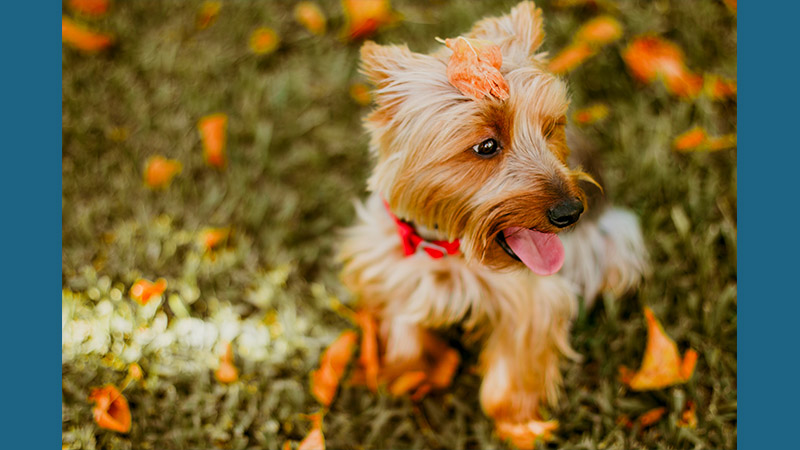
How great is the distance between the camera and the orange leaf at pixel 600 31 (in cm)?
434

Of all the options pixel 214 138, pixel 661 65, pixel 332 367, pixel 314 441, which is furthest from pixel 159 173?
pixel 661 65

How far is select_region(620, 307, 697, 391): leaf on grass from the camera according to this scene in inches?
121

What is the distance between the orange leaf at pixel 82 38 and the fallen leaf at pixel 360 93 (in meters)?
1.73

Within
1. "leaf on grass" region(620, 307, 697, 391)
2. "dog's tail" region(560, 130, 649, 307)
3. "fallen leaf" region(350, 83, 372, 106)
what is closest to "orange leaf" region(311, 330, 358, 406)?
"dog's tail" region(560, 130, 649, 307)

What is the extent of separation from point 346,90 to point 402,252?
189cm

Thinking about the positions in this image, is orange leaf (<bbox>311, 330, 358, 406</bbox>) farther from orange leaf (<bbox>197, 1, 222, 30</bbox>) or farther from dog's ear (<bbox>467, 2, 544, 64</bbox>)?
orange leaf (<bbox>197, 1, 222, 30</bbox>)

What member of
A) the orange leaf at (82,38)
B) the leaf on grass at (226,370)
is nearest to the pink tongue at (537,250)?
the leaf on grass at (226,370)

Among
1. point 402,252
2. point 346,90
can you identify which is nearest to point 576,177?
point 402,252

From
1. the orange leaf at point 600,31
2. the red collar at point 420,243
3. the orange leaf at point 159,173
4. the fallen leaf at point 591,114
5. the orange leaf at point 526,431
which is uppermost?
the red collar at point 420,243

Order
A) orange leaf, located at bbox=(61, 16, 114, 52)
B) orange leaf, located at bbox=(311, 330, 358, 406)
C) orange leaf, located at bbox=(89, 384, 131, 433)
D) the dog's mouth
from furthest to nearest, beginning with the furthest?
orange leaf, located at bbox=(61, 16, 114, 52) → orange leaf, located at bbox=(311, 330, 358, 406) → orange leaf, located at bbox=(89, 384, 131, 433) → the dog's mouth

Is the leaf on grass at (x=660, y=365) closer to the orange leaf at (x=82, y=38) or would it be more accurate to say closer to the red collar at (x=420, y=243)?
the red collar at (x=420, y=243)

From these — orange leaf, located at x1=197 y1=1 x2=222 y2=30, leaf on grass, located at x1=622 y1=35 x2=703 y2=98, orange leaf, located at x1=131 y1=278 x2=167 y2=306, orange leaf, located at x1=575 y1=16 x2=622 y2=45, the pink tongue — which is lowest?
orange leaf, located at x1=131 y1=278 x2=167 y2=306

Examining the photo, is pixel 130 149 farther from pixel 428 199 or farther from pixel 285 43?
pixel 428 199

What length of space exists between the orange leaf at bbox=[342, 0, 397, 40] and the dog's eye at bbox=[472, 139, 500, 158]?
2659 millimetres
